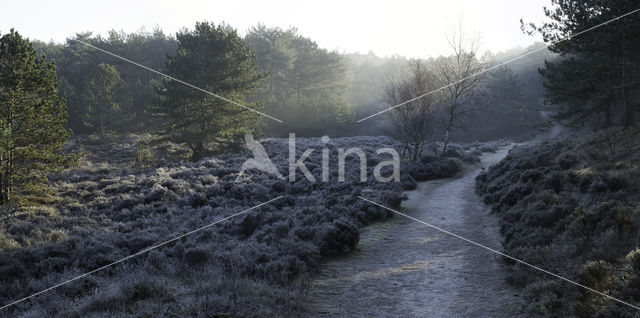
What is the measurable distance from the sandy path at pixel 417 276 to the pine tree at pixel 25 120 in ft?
45.4

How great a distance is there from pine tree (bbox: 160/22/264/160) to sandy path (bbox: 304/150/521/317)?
62.1ft

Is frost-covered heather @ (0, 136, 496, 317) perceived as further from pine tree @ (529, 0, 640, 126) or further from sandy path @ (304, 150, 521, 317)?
pine tree @ (529, 0, 640, 126)

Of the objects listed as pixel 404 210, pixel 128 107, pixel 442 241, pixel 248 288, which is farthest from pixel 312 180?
pixel 128 107

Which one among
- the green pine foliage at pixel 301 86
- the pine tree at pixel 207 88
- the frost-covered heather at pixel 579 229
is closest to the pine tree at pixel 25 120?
the pine tree at pixel 207 88

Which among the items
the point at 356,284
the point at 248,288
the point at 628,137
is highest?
the point at 628,137

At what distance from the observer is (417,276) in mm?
8648

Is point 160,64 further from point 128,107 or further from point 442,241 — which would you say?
point 442,241

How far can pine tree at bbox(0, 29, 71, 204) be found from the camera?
1550 centimetres

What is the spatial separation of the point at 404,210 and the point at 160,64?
168ft

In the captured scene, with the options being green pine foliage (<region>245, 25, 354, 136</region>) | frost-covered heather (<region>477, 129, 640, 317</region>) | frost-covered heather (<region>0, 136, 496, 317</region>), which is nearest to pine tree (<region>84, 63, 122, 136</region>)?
green pine foliage (<region>245, 25, 354, 136</region>)

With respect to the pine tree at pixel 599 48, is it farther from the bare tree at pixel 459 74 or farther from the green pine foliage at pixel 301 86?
the green pine foliage at pixel 301 86

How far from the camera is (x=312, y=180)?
2080 centimetres

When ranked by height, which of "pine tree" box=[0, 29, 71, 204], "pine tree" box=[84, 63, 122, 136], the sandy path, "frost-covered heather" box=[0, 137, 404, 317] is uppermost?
"pine tree" box=[84, 63, 122, 136]

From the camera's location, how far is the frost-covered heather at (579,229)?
5.88m
